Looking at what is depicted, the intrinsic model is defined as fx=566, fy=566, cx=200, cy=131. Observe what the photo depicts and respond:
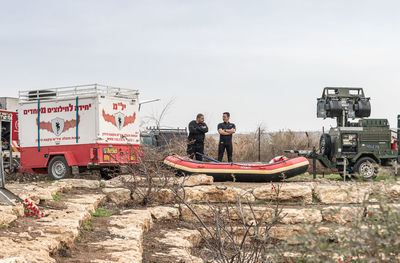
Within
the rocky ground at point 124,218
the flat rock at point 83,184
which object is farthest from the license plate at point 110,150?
the flat rock at point 83,184

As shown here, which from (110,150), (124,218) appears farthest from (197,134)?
(124,218)

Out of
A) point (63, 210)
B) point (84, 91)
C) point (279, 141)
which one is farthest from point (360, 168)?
point (63, 210)

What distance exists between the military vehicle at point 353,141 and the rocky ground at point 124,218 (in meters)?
4.73

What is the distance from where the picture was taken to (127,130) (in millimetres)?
16859

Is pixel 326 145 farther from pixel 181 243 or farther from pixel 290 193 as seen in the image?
pixel 181 243

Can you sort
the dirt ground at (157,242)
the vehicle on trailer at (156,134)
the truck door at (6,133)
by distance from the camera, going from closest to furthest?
the dirt ground at (157,242)
the truck door at (6,133)
the vehicle on trailer at (156,134)

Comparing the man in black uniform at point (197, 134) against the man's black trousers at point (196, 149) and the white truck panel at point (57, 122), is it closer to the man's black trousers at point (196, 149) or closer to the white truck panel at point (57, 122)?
the man's black trousers at point (196, 149)

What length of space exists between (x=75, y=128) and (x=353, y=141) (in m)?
8.40

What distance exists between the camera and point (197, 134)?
1547 cm

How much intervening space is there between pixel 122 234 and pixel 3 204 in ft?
5.31

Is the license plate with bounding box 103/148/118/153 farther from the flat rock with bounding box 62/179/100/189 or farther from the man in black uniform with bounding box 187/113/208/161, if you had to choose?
the flat rock with bounding box 62/179/100/189

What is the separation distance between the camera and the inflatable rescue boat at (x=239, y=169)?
14359 mm

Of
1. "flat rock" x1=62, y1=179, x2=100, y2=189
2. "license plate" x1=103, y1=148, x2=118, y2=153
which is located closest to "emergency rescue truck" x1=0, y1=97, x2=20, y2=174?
"license plate" x1=103, y1=148, x2=118, y2=153

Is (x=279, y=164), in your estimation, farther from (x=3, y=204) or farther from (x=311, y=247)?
(x=311, y=247)
